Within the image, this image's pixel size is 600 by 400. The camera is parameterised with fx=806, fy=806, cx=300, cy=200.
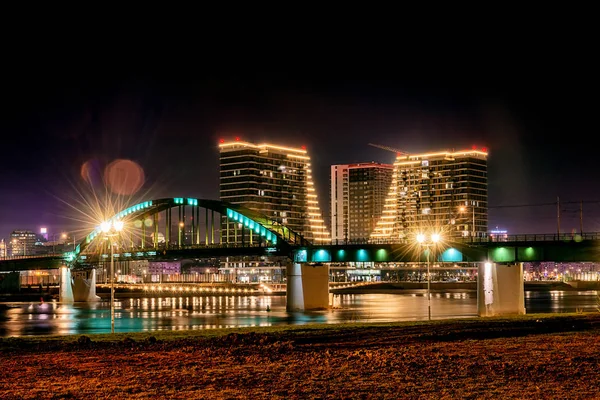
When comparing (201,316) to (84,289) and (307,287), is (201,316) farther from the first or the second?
(84,289)

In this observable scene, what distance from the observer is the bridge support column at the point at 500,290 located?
287 feet

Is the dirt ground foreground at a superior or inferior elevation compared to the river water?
superior

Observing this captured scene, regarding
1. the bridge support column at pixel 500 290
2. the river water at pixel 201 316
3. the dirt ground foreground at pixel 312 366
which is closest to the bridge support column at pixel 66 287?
the river water at pixel 201 316

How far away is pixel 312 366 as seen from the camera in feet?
98.7

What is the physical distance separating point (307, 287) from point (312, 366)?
83.9 metres

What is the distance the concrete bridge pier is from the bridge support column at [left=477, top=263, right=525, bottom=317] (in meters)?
93.5

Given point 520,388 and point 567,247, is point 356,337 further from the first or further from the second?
point 567,247

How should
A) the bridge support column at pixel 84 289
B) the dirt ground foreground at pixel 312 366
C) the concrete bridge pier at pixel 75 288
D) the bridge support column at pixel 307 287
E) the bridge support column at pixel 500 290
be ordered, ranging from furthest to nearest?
the bridge support column at pixel 84 289 → the concrete bridge pier at pixel 75 288 → the bridge support column at pixel 307 287 → the bridge support column at pixel 500 290 → the dirt ground foreground at pixel 312 366

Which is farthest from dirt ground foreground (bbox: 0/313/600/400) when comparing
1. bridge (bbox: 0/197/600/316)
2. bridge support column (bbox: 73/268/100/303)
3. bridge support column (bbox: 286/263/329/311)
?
bridge support column (bbox: 73/268/100/303)

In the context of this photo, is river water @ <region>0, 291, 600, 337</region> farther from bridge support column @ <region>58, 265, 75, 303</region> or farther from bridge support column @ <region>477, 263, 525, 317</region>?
bridge support column @ <region>58, 265, 75, 303</region>

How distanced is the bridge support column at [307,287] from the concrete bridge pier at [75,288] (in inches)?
2424

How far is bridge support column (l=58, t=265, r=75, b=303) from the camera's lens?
15975 centimetres

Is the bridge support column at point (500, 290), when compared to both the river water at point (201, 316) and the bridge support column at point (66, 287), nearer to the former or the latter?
the river water at point (201, 316)

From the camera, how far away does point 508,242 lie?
97.6 m
